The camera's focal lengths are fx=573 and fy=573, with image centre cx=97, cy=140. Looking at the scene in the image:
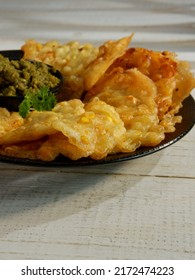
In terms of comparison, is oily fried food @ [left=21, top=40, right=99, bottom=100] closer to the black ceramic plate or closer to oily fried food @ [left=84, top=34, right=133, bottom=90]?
oily fried food @ [left=84, top=34, right=133, bottom=90]

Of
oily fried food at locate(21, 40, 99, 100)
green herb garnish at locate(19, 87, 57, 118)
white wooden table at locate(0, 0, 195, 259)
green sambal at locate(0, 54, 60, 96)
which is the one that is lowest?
white wooden table at locate(0, 0, 195, 259)

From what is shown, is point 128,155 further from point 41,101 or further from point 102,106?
point 41,101

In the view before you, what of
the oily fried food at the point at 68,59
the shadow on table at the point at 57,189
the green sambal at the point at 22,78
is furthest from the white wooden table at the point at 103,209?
the oily fried food at the point at 68,59

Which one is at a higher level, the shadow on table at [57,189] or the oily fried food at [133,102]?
the oily fried food at [133,102]

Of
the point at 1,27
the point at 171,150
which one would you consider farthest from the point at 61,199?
the point at 1,27

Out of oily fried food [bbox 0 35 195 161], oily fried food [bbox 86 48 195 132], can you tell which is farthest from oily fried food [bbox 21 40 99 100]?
oily fried food [bbox 86 48 195 132]

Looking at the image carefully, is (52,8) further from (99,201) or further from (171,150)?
(99,201)

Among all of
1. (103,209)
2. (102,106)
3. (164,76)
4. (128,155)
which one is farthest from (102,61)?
(103,209)

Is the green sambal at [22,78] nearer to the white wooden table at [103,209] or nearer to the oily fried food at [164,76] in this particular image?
the oily fried food at [164,76]
